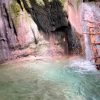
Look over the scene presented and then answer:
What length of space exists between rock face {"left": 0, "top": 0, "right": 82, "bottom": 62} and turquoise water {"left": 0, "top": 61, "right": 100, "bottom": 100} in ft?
2.69

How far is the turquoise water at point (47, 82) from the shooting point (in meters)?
7.43

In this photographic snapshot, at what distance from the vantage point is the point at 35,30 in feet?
37.6

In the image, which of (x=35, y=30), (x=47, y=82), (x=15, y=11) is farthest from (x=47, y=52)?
(x=47, y=82)

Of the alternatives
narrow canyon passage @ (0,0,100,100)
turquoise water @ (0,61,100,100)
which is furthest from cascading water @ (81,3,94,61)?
turquoise water @ (0,61,100,100)

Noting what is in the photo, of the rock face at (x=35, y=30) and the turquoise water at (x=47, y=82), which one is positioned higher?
the rock face at (x=35, y=30)

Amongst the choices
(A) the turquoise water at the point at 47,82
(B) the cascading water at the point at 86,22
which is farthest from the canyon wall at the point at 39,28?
(A) the turquoise water at the point at 47,82

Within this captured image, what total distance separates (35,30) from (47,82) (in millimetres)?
3587

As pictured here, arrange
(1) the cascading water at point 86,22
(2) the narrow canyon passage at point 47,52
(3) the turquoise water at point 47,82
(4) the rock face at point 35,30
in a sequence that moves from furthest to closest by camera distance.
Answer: (1) the cascading water at point 86,22 → (4) the rock face at point 35,30 → (2) the narrow canyon passage at point 47,52 → (3) the turquoise water at point 47,82

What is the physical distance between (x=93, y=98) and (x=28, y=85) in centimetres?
208

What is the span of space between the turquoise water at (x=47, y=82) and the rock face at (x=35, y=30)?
0.82 metres

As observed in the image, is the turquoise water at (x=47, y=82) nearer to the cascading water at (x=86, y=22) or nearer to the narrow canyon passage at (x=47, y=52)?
the narrow canyon passage at (x=47, y=52)

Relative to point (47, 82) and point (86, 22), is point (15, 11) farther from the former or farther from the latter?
point (86, 22)

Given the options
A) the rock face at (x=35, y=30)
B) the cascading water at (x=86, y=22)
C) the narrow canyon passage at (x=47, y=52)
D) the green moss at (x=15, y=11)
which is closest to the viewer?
the narrow canyon passage at (x=47, y=52)

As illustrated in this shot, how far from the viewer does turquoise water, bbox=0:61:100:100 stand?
743 cm
